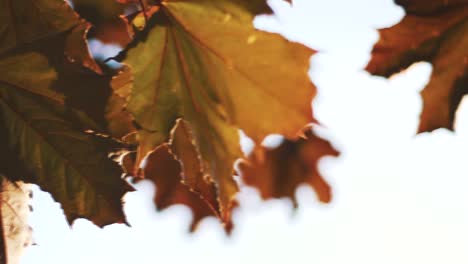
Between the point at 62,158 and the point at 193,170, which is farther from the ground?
the point at 62,158

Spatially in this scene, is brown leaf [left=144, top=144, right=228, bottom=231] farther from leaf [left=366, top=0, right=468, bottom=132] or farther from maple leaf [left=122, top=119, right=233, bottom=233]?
leaf [left=366, top=0, right=468, bottom=132]

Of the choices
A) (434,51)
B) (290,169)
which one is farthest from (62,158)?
(290,169)

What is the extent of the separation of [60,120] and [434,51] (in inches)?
32.6

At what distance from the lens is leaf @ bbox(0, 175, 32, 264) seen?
1057 mm

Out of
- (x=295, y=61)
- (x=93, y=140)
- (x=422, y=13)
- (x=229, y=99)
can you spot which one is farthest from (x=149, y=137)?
(x=422, y=13)

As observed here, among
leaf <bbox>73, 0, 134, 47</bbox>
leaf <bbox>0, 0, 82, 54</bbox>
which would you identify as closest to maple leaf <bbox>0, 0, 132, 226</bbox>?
leaf <bbox>0, 0, 82, 54</bbox>

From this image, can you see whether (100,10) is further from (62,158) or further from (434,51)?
(434,51)

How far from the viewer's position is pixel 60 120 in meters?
1.07

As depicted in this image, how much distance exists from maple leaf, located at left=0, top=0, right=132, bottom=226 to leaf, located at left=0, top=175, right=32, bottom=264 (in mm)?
27

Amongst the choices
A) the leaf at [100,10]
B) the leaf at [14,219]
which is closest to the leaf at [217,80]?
the leaf at [100,10]

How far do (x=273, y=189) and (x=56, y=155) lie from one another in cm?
214

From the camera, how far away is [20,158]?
1.10m

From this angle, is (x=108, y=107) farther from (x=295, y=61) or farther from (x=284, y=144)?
(x=284, y=144)

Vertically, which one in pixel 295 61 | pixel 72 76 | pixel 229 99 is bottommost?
pixel 229 99
